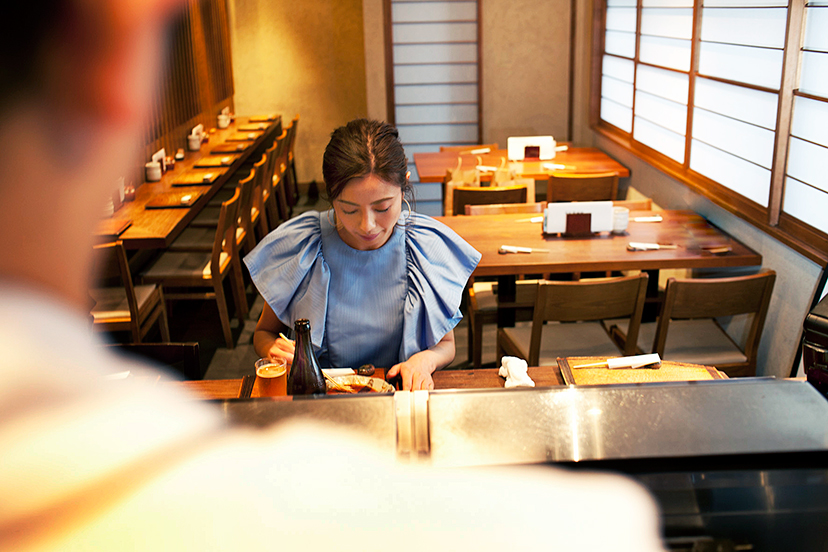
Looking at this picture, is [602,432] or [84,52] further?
[602,432]

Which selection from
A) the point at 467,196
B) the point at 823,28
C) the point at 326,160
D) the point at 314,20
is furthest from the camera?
the point at 314,20

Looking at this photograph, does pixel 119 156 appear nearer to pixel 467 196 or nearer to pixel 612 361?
pixel 612 361

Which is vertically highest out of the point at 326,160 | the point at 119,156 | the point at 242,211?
the point at 119,156

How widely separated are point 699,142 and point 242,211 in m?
2.93

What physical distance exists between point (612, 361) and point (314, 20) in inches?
286

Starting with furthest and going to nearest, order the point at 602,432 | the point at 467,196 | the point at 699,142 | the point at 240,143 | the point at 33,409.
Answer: the point at 240,143
the point at 467,196
the point at 699,142
the point at 602,432
the point at 33,409

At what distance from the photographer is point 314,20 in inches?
311

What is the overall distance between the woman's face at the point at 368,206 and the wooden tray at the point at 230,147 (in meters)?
4.51

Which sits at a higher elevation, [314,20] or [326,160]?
[314,20]

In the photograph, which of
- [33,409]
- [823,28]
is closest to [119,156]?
[33,409]

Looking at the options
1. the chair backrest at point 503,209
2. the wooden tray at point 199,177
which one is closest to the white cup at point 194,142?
the wooden tray at point 199,177

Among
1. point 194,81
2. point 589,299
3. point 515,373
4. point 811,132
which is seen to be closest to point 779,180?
point 811,132

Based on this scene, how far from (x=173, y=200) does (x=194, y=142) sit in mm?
2043

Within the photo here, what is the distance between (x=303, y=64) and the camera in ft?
26.3
